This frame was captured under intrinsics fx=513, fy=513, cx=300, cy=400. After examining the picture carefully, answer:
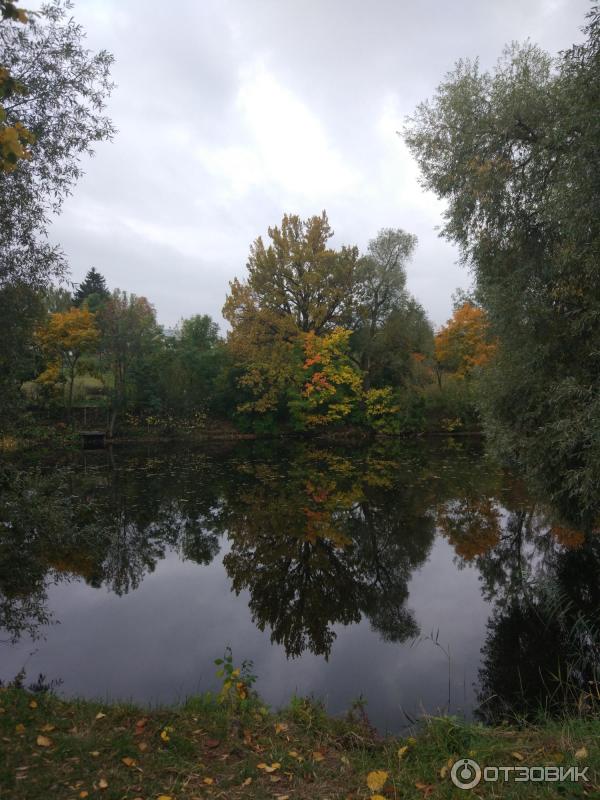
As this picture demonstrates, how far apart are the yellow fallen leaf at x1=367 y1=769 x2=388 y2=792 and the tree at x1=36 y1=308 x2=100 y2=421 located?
27466 mm

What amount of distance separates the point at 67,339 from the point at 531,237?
25016 millimetres

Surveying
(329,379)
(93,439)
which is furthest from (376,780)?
(329,379)

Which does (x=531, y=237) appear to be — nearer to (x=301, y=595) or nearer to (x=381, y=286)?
(x=301, y=595)

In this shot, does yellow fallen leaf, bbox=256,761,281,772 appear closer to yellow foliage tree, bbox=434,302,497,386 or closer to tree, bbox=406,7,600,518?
tree, bbox=406,7,600,518

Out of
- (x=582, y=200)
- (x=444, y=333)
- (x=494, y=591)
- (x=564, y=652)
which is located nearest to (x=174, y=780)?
(x=564, y=652)

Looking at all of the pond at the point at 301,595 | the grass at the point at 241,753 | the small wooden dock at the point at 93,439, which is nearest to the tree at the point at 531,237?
the pond at the point at 301,595

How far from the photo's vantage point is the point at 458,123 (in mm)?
10289

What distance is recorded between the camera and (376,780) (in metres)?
3.40

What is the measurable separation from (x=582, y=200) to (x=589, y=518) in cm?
574

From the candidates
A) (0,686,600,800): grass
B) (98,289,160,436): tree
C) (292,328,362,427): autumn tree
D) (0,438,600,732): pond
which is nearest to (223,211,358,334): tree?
(292,328,362,427): autumn tree

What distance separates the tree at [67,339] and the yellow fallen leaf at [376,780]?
27.5 meters

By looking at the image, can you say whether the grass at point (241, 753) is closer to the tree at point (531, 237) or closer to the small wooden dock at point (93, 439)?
the tree at point (531, 237)

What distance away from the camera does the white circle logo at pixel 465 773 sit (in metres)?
3.27

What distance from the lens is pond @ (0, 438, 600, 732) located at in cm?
606
